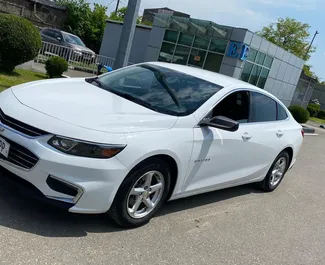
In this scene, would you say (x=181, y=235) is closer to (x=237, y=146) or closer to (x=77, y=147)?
(x=237, y=146)

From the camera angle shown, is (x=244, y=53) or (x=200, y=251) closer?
(x=200, y=251)

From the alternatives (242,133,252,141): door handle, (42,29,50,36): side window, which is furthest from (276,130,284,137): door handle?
(42,29,50,36): side window

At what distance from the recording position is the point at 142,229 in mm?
3723

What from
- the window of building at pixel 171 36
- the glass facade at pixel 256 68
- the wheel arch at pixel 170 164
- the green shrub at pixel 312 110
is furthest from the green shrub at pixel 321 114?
the wheel arch at pixel 170 164

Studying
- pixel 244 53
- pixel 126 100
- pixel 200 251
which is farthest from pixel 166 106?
pixel 244 53

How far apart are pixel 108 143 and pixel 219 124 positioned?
Result: 4.35ft

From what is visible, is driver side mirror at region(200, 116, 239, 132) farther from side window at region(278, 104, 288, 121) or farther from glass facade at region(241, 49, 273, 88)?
glass facade at region(241, 49, 273, 88)

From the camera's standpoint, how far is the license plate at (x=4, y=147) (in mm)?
3193

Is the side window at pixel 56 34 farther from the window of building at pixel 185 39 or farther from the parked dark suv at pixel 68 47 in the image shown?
the window of building at pixel 185 39

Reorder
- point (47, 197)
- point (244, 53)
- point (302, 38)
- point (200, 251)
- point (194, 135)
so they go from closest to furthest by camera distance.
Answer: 1. point (47, 197)
2. point (200, 251)
3. point (194, 135)
4. point (244, 53)
5. point (302, 38)

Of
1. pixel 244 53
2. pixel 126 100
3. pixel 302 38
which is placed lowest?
pixel 126 100

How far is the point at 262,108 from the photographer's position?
517 centimetres

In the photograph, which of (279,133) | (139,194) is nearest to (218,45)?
(279,133)

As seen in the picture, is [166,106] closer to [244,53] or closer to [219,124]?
[219,124]
